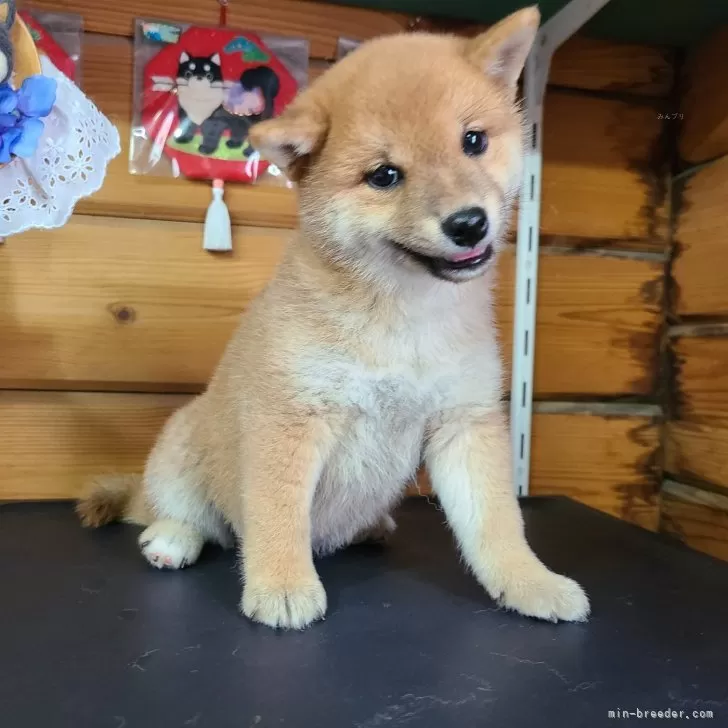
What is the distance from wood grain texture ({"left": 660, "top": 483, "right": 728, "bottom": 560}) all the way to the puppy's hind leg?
0.95m

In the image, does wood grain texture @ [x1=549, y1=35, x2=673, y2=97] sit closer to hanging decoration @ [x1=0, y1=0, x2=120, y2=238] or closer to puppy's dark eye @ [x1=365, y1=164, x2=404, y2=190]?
puppy's dark eye @ [x1=365, y1=164, x2=404, y2=190]

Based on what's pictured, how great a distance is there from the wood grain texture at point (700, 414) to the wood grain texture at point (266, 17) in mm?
947

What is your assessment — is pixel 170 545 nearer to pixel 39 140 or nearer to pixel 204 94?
pixel 39 140

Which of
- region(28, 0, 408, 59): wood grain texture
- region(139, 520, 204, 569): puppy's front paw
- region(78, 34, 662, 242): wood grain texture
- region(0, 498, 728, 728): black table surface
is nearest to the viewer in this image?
region(0, 498, 728, 728): black table surface

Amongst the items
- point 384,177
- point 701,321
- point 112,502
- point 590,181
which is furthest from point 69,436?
point 701,321

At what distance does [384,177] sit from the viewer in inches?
33.8

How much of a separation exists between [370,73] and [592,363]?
972mm

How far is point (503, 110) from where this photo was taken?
939mm

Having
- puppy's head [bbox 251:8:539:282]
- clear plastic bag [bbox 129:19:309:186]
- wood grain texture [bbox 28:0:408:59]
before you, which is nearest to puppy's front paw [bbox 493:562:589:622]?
puppy's head [bbox 251:8:539:282]

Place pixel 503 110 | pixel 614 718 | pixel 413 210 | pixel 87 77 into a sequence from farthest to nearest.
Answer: pixel 87 77 < pixel 503 110 < pixel 413 210 < pixel 614 718

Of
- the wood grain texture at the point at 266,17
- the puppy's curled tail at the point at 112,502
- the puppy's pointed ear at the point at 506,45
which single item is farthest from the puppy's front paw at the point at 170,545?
the wood grain texture at the point at 266,17

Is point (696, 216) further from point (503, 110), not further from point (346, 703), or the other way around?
point (346, 703)

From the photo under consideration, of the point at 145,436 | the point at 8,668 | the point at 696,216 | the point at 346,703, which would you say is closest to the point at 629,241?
the point at 696,216

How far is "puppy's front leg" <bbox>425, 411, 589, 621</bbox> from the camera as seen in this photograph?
0.93m
